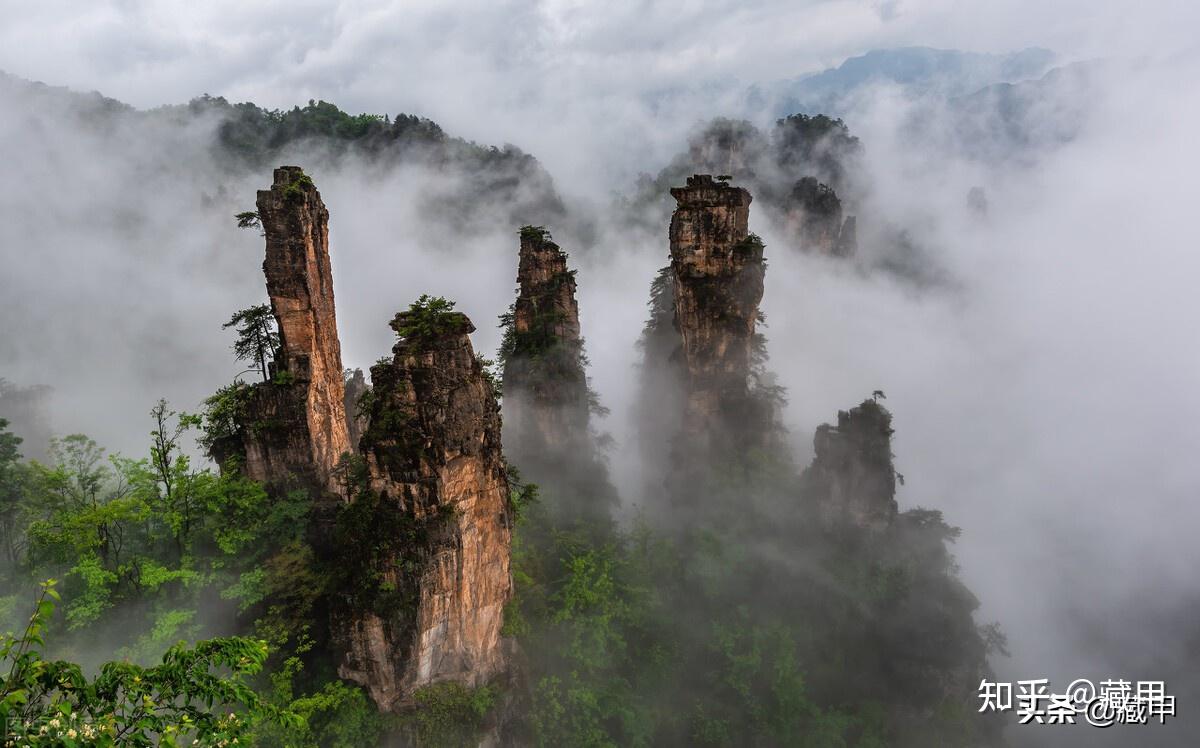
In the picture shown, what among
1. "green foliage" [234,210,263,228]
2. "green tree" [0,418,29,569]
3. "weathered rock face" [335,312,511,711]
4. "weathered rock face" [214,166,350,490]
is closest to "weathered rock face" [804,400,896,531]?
"weathered rock face" [335,312,511,711]

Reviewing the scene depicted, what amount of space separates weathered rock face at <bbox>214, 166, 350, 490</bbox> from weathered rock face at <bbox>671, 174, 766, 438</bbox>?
21.7m

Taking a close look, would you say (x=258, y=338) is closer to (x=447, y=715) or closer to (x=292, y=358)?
(x=292, y=358)

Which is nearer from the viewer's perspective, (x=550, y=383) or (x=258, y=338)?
(x=258, y=338)

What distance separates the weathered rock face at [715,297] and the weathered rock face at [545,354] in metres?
8.05

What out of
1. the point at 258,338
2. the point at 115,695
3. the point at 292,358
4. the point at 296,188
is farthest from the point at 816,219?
the point at 115,695

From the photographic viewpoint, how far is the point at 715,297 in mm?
39438

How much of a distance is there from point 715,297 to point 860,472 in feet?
49.6

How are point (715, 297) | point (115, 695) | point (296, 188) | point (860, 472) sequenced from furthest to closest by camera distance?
point (715, 297)
point (860, 472)
point (296, 188)
point (115, 695)

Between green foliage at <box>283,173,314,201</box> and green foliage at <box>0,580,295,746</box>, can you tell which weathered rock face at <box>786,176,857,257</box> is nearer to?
green foliage at <box>283,173,314,201</box>

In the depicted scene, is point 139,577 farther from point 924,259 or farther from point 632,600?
point 924,259

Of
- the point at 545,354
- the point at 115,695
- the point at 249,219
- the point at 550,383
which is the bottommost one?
the point at 115,695

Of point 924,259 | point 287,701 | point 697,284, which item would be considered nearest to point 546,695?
point 287,701

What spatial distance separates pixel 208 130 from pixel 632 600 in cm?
9879

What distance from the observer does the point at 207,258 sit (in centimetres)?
8631
